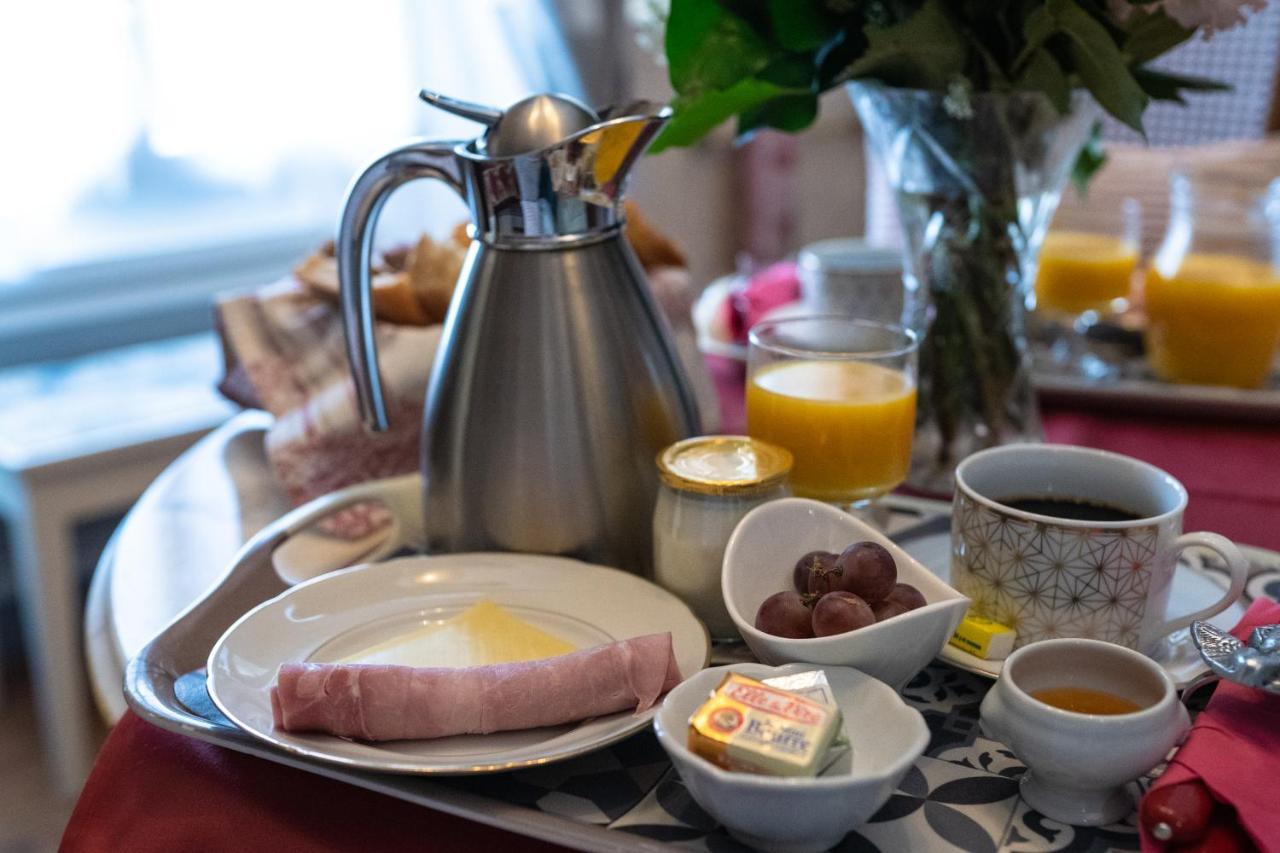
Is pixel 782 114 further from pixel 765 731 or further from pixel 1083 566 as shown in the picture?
pixel 765 731

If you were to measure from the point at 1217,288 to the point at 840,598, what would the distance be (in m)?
0.64

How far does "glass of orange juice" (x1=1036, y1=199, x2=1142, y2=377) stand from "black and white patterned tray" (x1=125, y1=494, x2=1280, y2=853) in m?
0.64

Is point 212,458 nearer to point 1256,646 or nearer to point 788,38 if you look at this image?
point 788,38

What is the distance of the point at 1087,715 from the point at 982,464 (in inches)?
8.4

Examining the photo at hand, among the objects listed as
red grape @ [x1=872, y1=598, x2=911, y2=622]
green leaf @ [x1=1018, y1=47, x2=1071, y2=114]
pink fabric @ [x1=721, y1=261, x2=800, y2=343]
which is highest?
green leaf @ [x1=1018, y1=47, x2=1071, y2=114]

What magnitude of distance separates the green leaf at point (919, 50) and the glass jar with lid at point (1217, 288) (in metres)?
0.37

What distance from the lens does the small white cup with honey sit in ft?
1.53

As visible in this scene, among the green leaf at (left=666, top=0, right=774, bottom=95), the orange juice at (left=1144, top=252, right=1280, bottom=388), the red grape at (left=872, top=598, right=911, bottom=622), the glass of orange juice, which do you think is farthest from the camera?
the glass of orange juice

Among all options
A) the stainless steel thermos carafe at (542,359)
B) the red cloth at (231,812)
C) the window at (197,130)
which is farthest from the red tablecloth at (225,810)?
the window at (197,130)

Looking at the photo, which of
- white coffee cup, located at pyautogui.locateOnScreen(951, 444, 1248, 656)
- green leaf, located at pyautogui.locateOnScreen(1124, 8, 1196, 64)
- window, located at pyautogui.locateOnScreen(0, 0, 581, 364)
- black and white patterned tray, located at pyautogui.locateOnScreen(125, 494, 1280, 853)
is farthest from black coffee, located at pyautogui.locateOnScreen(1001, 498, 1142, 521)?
window, located at pyautogui.locateOnScreen(0, 0, 581, 364)

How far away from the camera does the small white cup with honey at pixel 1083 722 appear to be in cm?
47

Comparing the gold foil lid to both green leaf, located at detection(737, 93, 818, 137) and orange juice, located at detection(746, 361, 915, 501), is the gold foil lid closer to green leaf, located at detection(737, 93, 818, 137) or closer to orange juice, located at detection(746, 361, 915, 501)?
orange juice, located at detection(746, 361, 915, 501)

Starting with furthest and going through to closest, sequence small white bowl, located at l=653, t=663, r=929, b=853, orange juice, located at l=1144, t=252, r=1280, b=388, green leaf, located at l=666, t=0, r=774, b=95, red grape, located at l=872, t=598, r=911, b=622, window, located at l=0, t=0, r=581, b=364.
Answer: window, located at l=0, t=0, r=581, b=364, orange juice, located at l=1144, t=252, r=1280, b=388, green leaf, located at l=666, t=0, r=774, b=95, red grape, located at l=872, t=598, r=911, b=622, small white bowl, located at l=653, t=663, r=929, b=853

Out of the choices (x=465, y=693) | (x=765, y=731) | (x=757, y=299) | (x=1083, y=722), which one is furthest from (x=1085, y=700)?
(x=757, y=299)
